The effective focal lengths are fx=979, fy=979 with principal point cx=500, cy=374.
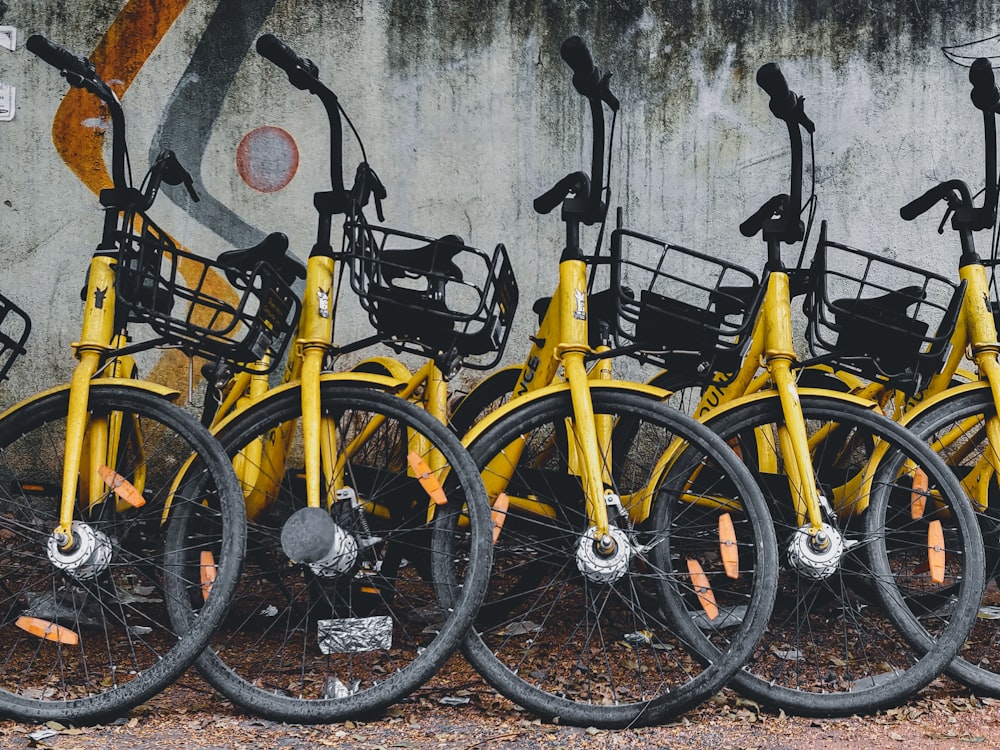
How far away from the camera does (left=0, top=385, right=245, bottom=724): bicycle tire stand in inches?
110

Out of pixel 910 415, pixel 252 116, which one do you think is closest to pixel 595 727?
pixel 910 415

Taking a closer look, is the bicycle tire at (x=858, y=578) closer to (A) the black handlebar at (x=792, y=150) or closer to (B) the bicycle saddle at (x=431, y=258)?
(A) the black handlebar at (x=792, y=150)

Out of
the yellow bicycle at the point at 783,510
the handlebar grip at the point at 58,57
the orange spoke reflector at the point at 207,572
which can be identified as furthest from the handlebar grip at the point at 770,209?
the handlebar grip at the point at 58,57

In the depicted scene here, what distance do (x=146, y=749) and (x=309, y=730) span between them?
439 mm

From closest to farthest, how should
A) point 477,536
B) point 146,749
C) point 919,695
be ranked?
point 146,749, point 477,536, point 919,695

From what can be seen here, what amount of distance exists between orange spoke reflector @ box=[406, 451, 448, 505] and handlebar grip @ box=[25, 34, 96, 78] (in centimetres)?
158

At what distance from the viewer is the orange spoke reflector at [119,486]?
3.05 metres

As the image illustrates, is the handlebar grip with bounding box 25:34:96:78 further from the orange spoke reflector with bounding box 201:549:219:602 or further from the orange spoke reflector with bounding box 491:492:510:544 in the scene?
the orange spoke reflector with bounding box 491:492:510:544

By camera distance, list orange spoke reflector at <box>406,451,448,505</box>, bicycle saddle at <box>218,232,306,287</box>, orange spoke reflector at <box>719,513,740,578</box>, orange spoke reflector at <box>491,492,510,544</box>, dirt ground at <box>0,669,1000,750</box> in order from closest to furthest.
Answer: dirt ground at <box>0,669,1000,750</box>, orange spoke reflector at <box>406,451,448,505</box>, orange spoke reflector at <box>719,513,740,578</box>, orange spoke reflector at <box>491,492,510,544</box>, bicycle saddle at <box>218,232,306,287</box>

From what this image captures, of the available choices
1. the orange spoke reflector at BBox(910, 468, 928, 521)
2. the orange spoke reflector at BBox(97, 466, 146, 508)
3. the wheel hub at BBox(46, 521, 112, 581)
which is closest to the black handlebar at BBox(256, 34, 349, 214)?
the orange spoke reflector at BBox(97, 466, 146, 508)

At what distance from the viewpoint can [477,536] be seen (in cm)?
288

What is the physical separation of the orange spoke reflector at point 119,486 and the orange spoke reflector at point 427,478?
87 cm

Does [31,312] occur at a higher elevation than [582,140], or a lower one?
lower

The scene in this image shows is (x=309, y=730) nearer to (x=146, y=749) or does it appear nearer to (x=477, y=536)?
(x=146, y=749)
